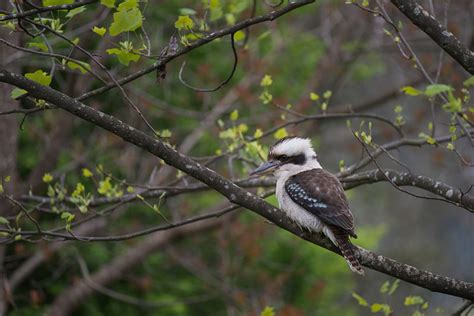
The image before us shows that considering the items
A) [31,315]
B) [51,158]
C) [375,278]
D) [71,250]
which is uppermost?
[51,158]

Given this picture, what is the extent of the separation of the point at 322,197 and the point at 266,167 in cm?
52

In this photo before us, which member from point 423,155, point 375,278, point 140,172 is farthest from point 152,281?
point 423,155

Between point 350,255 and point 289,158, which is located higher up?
point 350,255

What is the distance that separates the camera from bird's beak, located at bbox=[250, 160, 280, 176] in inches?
201

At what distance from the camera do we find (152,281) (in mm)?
8125

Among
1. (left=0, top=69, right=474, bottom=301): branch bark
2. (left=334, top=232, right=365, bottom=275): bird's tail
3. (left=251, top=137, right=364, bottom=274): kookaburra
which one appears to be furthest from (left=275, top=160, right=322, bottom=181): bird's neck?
(left=0, top=69, right=474, bottom=301): branch bark

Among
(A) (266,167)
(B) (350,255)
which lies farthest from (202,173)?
(A) (266,167)

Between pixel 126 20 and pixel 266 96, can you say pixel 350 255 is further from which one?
pixel 126 20

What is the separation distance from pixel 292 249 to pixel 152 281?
1610mm

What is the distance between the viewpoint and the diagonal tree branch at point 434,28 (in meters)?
3.66

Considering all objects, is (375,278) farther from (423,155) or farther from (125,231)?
(125,231)

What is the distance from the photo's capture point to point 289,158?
5.30m

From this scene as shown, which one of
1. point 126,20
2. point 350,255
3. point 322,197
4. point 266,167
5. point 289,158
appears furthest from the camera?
point 289,158

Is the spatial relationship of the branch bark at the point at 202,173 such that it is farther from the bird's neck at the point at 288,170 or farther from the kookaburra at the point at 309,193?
the bird's neck at the point at 288,170
